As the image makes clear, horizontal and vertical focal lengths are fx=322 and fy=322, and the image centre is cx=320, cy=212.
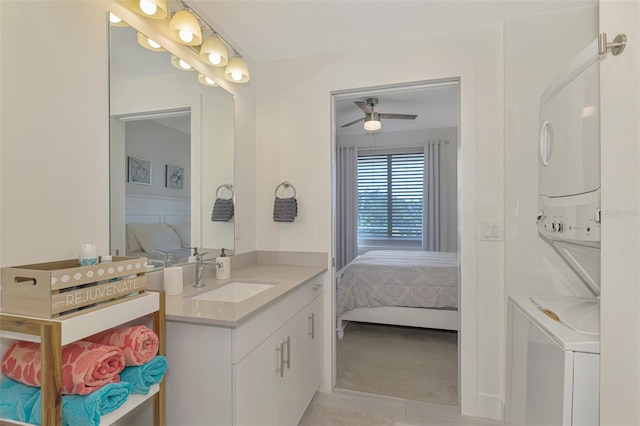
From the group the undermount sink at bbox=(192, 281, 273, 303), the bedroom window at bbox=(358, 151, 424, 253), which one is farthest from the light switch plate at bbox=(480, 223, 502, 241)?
the bedroom window at bbox=(358, 151, 424, 253)

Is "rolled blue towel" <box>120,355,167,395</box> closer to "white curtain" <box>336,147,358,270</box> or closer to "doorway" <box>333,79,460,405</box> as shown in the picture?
"doorway" <box>333,79,460,405</box>

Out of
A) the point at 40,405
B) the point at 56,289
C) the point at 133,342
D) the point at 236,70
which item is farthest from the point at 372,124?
the point at 40,405

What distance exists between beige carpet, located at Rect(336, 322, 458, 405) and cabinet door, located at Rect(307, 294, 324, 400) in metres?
0.34

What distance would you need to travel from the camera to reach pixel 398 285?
10.2 feet

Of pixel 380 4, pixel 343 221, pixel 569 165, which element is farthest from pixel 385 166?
pixel 569 165

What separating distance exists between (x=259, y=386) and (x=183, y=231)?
878 millimetres

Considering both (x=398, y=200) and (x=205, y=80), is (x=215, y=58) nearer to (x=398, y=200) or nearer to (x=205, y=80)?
(x=205, y=80)

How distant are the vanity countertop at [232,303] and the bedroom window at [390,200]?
3450mm

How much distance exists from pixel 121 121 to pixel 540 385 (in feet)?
6.83

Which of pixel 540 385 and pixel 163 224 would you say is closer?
pixel 540 385

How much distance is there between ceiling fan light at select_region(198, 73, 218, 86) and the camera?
1886mm

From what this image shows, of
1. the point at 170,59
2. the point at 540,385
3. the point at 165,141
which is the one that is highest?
the point at 170,59

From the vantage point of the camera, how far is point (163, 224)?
161 centimetres

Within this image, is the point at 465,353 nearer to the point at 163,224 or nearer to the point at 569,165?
the point at 569,165
